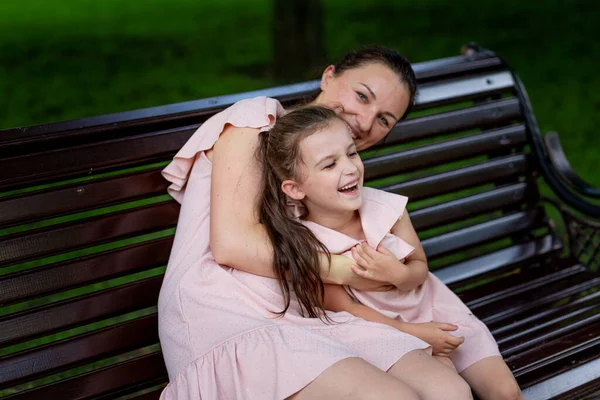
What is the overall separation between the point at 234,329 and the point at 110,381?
676mm

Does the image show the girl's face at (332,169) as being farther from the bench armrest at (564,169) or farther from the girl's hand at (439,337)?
the bench armrest at (564,169)

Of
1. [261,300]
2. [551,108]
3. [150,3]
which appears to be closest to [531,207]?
[261,300]

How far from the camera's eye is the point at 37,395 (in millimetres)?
2863

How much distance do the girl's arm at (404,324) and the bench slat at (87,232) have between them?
73 cm

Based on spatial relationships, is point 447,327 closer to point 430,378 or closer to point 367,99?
point 430,378

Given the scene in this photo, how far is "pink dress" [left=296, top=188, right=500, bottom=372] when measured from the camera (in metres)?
2.85

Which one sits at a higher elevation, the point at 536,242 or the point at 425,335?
the point at 425,335

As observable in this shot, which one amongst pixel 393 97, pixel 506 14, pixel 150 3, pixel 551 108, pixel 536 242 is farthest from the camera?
pixel 150 3

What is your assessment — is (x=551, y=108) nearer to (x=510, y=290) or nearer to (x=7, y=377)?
(x=510, y=290)

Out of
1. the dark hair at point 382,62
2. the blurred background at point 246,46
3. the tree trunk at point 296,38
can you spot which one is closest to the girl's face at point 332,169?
the dark hair at point 382,62

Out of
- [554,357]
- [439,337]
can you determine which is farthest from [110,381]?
[554,357]

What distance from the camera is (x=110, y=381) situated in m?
3.00

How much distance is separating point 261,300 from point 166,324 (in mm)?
319

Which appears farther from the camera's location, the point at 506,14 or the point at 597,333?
the point at 506,14
